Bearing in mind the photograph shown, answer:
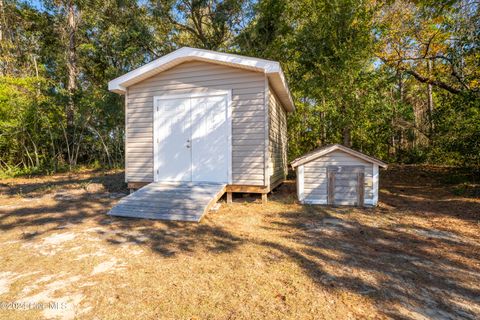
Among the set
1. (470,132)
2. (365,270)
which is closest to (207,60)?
(365,270)

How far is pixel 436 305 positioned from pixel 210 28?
14.5m

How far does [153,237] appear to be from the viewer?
3.66 m

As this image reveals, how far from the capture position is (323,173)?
18.0ft

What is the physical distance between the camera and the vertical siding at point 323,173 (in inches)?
207

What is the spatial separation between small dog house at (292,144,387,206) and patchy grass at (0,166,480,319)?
39cm

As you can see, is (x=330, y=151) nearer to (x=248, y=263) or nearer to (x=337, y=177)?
(x=337, y=177)

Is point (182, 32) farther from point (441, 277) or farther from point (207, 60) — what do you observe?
point (441, 277)

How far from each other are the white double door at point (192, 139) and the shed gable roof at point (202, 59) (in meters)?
0.69

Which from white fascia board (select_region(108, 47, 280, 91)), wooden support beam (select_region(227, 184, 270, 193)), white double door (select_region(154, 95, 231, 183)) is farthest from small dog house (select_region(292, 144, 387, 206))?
white fascia board (select_region(108, 47, 280, 91))

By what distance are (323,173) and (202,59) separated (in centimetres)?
358

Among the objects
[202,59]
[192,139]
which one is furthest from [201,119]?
[202,59]

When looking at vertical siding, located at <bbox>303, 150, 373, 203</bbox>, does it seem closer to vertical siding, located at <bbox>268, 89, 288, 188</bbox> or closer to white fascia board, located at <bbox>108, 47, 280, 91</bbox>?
vertical siding, located at <bbox>268, 89, 288, 188</bbox>

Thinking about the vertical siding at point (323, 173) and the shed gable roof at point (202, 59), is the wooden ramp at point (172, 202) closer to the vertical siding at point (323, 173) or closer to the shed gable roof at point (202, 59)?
the vertical siding at point (323, 173)

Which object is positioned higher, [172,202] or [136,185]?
[136,185]
